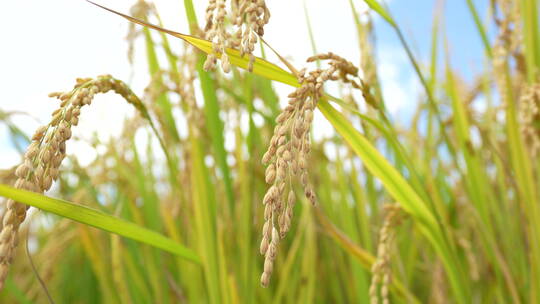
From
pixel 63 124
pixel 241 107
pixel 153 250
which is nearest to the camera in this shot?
pixel 63 124

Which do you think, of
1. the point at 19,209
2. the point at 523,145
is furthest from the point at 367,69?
the point at 19,209

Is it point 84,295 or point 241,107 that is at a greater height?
point 241,107

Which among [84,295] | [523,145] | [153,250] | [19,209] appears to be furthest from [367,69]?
[84,295]

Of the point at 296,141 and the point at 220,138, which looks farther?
the point at 220,138

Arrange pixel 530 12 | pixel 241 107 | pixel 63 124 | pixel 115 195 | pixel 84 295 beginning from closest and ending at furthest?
pixel 63 124
pixel 530 12
pixel 241 107
pixel 115 195
pixel 84 295

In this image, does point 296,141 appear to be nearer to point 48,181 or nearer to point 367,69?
point 48,181

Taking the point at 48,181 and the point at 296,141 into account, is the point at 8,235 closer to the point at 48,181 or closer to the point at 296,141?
the point at 48,181

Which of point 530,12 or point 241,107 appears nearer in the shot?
point 530,12

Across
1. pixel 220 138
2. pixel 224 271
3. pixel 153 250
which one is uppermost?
pixel 220 138

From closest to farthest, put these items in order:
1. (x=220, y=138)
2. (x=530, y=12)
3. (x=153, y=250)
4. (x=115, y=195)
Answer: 1. (x=220, y=138)
2. (x=530, y=12)
3. (x=153, y=250)
4. (x=115, y=195)
